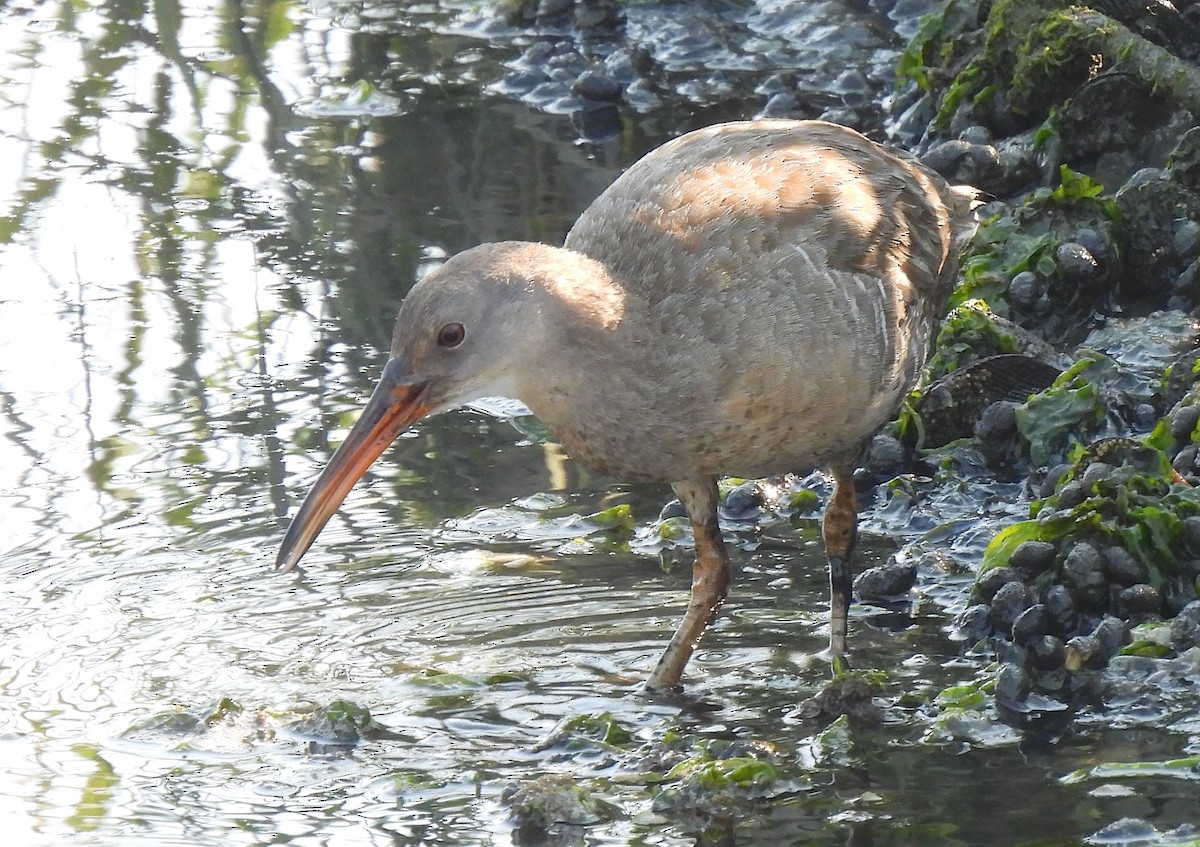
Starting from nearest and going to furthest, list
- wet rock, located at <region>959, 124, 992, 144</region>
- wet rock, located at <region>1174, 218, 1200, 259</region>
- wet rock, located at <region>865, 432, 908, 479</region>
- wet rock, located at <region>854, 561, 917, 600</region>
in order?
wet rock, located at <region>854, 561, 917, 600</region> < wet rock, located at <region>865, 432, 908, 479</region> < wet rock, located at <region>1174, 218, 1200, 259</region> < wet rock, located at <region>959, 124, 992, 144</region>

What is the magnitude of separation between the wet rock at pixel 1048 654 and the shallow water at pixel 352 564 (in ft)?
0.55

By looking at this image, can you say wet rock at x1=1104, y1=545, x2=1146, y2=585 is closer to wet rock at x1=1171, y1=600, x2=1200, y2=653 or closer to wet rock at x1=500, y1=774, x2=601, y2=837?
wet rock at x1=1171, y1=600, x2=1200, y2=653

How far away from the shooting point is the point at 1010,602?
4277mm

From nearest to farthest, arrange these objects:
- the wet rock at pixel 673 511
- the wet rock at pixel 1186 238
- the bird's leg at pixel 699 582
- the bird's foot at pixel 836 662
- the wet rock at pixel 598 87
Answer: the bird's foot at pixel 836 662 → the bird's leg at pixel 699 582 → the wet rock at pixel 673 511 → the wet rock at pixel 1186 238 → the wet rock at pixel 598 87

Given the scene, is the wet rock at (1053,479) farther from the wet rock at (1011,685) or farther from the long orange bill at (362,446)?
the long orange bill at (362,446)

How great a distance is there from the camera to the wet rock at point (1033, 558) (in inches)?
170

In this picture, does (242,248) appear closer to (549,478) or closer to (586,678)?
(549,478)

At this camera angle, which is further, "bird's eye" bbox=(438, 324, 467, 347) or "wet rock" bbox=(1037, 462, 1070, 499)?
"wet rock" bbox=(1037, 462, 1070, 499)

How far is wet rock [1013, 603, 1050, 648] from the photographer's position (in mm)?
4188

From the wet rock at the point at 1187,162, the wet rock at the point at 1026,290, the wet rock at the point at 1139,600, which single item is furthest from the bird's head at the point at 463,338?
the wet rock at the point at 1187,162

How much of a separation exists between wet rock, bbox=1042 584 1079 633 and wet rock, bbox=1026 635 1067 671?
77mm

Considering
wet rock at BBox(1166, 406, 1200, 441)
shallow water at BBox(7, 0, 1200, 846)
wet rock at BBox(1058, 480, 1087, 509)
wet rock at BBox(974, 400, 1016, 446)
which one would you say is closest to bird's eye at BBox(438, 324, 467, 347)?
shallow water at BBox(7, 0, 1200, 846)

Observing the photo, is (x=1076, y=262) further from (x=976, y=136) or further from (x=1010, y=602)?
(x=1010, y=602)

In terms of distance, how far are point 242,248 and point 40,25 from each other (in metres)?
3.46
